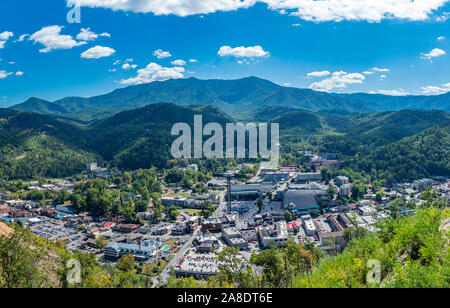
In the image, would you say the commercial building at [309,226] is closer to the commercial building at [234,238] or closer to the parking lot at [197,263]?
the commercial building at [234,238]

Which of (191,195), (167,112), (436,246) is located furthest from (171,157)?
(436,246)

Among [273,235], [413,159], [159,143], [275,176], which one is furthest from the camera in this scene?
[159,143]

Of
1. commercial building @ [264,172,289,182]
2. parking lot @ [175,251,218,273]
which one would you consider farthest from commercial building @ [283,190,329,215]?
parking lot @ [175,251,218,273]

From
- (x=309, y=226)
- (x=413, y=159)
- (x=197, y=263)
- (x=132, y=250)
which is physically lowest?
(x=197, y=263)

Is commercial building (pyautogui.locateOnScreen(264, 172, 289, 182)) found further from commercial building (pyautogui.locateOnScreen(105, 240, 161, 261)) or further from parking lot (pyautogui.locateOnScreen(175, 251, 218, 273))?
commercial building (pyautogui.locateOnScreen(105, 240, 161, 261))

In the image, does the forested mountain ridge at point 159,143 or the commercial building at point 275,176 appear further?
the commercial building at point 275,176

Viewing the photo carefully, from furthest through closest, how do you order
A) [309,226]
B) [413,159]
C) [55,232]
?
[413,159]
[55,232]
[309,226]

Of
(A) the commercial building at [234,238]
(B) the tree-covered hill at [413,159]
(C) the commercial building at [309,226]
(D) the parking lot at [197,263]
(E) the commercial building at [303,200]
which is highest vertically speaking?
(B) the tree-covered hill at [413,159]

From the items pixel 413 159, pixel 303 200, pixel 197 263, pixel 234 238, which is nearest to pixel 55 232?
pixel 197 263

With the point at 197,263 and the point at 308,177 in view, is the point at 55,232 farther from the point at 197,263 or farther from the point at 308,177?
the point at 308,177

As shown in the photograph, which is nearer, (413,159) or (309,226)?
(309,226)

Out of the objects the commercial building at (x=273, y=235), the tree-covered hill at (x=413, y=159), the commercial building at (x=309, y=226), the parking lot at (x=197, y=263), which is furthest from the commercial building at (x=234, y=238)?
the tree-covered hill at (x=413, y=159)

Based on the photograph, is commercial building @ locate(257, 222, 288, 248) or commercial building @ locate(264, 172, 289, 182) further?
commercial building @ locate(264, 172, 289, 182)
